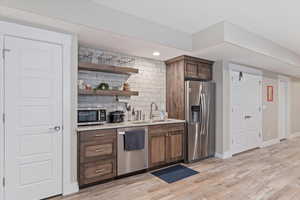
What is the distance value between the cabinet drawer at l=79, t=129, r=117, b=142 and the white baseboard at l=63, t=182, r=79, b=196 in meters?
0.66

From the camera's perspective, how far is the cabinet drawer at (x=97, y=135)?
2.53m

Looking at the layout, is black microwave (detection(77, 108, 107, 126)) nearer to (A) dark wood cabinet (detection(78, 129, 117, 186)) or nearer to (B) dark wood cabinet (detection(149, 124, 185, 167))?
(A) dark wood cabinet (detection(78, 129, 117, 186))

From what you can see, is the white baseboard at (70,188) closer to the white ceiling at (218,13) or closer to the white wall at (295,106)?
the white ceiling at (218,13)

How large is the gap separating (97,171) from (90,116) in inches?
35.5

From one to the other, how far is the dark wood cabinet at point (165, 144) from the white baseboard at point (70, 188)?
133cm

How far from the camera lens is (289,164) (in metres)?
3.64

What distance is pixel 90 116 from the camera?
288cm

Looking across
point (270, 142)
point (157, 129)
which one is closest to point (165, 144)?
point (157, 129)

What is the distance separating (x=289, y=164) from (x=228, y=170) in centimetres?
155

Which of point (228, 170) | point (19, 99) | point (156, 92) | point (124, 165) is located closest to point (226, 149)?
point (228, 170)

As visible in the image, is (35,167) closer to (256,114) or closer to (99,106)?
(99,106)

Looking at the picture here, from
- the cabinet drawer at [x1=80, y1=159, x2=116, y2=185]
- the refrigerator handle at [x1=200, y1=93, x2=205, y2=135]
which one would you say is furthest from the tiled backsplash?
the cabinet drawer at [x1=80, y1=159, x2=116, y2=185]

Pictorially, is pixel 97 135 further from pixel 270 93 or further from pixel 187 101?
pixel 270 93

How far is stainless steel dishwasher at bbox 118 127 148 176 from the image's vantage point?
2.87m
